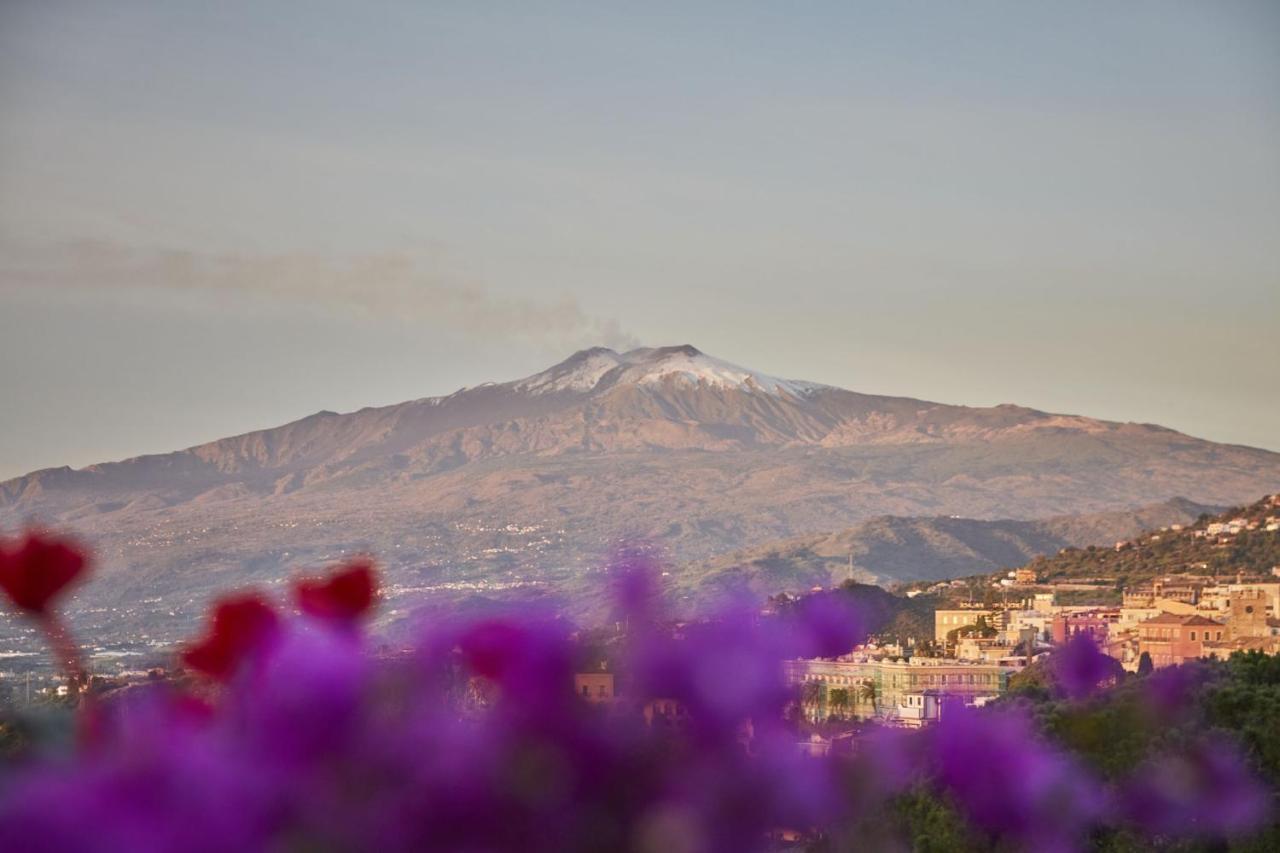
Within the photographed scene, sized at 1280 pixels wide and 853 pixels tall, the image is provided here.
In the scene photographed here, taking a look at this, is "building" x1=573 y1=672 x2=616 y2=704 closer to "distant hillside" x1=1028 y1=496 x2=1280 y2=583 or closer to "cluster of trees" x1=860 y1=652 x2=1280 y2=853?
"cluster of trees" x1=860 y1=652 x2=1280 y2=853

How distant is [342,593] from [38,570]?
18cm

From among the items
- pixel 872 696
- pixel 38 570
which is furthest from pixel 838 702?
pixel 38 570

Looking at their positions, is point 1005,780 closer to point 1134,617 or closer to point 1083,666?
point 1083,666

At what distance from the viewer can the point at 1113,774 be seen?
5730mm

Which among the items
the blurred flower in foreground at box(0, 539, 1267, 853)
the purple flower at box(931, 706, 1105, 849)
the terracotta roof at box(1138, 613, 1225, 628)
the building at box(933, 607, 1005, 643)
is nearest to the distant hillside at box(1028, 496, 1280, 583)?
the building at box(933, 607, 1005, 643)

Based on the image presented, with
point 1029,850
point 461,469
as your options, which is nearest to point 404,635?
point 1029,850

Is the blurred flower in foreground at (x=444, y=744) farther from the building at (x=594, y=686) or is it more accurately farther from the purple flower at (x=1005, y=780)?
the purple flower at (x=1005, y=780)

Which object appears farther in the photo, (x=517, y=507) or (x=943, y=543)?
(x=517, y=507)

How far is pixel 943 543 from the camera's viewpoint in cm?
14650

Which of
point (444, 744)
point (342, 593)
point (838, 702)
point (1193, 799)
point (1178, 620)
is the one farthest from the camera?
point (1178, 620)

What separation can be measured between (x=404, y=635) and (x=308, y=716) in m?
0.26

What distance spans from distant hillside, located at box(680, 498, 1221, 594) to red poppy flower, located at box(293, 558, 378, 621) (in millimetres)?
124429

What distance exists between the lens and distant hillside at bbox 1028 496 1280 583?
222 feet

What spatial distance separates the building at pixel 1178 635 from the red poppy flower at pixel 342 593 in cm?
4181
